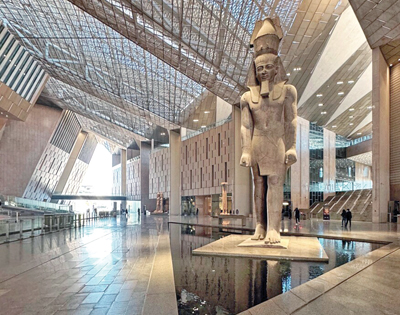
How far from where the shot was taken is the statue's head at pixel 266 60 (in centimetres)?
794

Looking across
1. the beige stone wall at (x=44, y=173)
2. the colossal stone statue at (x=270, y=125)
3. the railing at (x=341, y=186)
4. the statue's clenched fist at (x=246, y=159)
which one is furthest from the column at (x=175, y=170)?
the statue's clenched fist at (x=246, y=159)

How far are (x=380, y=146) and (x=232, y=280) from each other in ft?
69.7

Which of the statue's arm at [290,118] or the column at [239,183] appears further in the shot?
the column at [239,183]

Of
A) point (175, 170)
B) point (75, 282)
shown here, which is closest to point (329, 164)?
point (175, 170)

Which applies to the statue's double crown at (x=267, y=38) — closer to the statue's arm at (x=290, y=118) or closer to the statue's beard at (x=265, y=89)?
the statue's beard at (x=265, y=89)

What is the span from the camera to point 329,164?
40.3 meters

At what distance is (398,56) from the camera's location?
23.1 meters

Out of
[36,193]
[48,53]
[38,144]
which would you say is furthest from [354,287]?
[36,193]

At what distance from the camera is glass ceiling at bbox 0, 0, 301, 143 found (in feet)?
64.8

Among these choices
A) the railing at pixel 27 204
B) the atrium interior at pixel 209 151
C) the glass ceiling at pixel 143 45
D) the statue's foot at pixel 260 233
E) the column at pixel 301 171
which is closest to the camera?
the atrium interior at pixel 209 151

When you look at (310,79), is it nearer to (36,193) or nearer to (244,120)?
(244,120)

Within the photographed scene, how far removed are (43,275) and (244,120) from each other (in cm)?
547

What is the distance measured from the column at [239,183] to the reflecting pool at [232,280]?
81.4 ft

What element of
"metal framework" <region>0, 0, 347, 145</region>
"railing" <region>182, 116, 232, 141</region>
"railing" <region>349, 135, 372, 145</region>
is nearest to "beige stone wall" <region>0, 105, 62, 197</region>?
"metal framework" <region>0, 0, 347, 145</region>
